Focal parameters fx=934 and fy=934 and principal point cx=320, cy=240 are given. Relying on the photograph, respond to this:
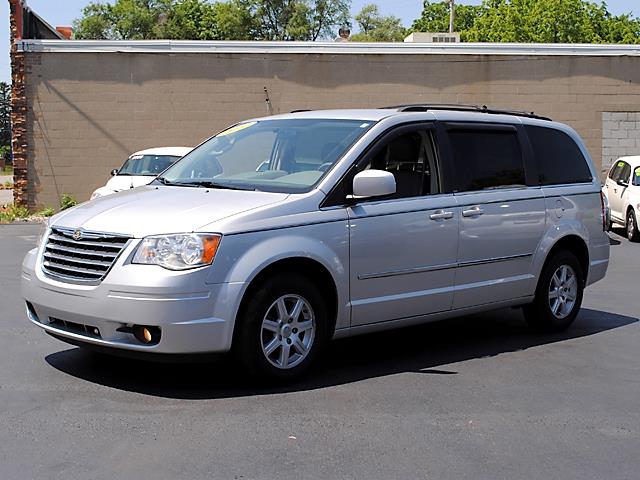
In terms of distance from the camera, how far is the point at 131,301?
5.68 meters

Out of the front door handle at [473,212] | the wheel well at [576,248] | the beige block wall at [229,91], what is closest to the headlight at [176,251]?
the front door handle at [473,212]

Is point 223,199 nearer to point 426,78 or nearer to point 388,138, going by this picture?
point 388,138

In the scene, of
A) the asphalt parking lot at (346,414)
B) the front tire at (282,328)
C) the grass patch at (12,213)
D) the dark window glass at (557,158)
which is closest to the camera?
the asphalt parking lot at (346,414)

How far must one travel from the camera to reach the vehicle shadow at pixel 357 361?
620 cm

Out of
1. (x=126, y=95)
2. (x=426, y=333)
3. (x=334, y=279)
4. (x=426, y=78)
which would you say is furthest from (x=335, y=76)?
(x=334, y=279)

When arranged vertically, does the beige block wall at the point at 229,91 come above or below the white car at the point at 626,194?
above

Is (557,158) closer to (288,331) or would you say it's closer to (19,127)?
(288,331)

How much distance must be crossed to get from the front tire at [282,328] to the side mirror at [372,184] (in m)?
0.73

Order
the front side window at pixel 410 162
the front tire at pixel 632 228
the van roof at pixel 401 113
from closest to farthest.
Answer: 1. the front side window at pixel 410 162
2. the van roof at pixel 401 113
3. the front tire at pixel 632 228

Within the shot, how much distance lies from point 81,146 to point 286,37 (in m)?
43.3

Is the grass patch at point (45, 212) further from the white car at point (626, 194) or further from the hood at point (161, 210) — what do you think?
the hood at point (161, 210)

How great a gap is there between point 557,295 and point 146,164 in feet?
37.2

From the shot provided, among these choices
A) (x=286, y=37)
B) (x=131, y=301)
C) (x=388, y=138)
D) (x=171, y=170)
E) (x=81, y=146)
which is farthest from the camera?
(x=286, y=37)

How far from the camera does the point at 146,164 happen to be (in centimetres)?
1808
